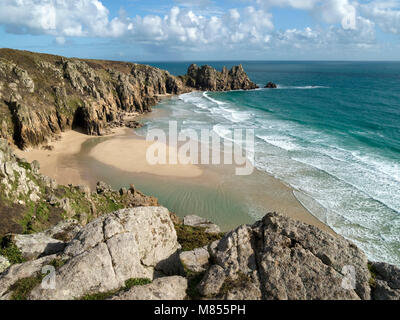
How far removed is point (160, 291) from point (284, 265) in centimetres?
460

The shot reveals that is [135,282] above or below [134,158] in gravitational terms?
above

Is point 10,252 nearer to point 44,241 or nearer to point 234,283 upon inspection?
point 44,241

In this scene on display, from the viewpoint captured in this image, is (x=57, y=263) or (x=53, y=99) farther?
(x=53, y=99)

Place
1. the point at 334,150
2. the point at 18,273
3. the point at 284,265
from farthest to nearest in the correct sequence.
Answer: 1. the point at 334,150
2. the point at 18,273
3. the point at 284,265

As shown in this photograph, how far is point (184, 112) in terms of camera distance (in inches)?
3022

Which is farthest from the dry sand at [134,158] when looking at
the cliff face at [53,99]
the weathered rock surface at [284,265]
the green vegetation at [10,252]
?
the weathered rock surface at [284,265]

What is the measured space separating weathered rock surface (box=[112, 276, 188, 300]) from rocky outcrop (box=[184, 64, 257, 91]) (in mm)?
120820

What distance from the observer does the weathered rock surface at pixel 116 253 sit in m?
9.48

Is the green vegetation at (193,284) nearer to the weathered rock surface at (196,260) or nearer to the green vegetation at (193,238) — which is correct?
the weathered rock surface at (196,260)

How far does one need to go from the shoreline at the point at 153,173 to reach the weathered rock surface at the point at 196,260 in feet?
59.6

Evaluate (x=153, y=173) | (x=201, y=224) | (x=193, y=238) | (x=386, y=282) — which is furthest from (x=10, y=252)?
(x=153, y=173)

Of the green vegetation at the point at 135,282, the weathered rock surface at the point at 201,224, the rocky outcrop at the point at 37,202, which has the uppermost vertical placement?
the green vegetation at the point at 135,282

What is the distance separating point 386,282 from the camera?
9.31 m
